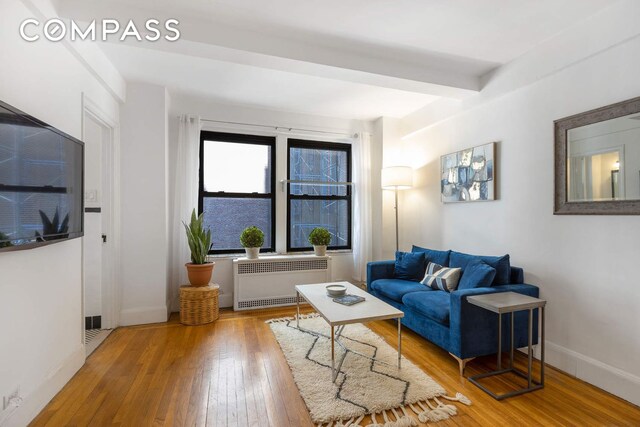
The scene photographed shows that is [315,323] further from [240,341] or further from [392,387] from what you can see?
[392,387]

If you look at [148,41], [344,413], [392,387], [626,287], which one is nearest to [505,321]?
[626,287]

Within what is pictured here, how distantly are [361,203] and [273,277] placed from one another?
63.9 inches

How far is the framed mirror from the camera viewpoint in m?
1.97

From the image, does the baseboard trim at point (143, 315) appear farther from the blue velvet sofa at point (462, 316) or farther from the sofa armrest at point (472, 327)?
the sofa armrest at point (472, 327)

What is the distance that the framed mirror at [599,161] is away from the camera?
1.97 metres

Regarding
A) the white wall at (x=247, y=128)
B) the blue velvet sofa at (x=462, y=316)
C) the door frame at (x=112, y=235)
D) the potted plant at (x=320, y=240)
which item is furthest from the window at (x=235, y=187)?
the blue velvet sofa at (x=462, y=316)

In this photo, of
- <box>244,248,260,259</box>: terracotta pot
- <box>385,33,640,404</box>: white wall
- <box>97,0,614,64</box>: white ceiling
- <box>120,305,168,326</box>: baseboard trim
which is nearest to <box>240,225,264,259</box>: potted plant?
<box>244,248,260,259</box>: terracotta pot

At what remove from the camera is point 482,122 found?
3133 mm

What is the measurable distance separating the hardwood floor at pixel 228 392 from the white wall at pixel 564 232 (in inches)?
11.6

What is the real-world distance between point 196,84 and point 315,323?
2.90 m

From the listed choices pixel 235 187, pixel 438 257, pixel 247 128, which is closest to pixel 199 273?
pixel 235 187

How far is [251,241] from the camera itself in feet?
12.5

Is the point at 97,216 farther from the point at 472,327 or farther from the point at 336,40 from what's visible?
the point at 472,327

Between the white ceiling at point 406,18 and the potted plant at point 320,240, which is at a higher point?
the white ceiling at point 406,18
